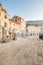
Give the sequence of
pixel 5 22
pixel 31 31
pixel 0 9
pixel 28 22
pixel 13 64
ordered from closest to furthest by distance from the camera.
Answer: pixel 13 64
pixel 0 9
pixel 5 22
pixel 31 31
pixel 28 22

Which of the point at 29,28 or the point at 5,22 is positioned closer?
the point at 5,22

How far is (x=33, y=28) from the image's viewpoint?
106 m

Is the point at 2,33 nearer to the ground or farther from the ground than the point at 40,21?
nearer to the ground

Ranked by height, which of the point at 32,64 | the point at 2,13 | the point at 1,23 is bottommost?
the point at 32,64

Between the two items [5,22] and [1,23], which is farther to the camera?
[5,22]

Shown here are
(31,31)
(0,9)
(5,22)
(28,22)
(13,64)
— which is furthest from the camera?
(28,22)

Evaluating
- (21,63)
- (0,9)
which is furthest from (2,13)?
(21,63)

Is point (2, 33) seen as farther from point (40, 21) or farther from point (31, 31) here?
point (40, 21)

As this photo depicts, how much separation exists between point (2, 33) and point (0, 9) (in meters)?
8.41

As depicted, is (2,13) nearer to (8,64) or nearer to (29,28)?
(8,64)

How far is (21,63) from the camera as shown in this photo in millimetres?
12023

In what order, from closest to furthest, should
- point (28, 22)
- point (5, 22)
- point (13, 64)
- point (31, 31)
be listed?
point (13, 64)
point (5, 22)
point (31, 31)
point (28, 22)

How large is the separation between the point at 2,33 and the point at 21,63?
3342 cm

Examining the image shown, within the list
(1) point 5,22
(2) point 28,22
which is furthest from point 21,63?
(2) point 28,22
